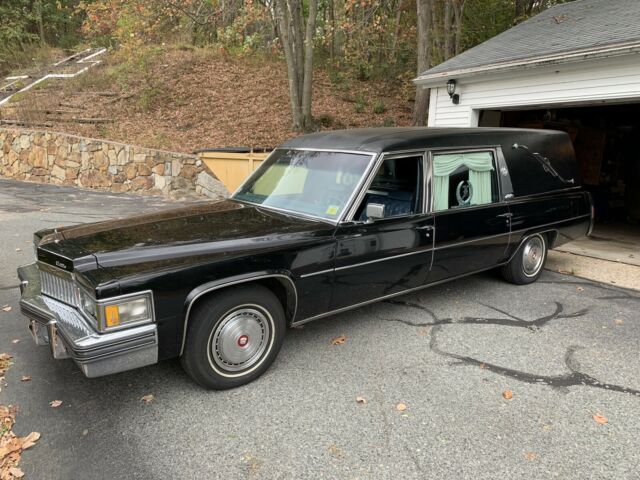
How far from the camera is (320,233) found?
11.8 ft

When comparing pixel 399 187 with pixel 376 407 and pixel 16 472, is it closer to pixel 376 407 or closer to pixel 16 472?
pixel 376 407

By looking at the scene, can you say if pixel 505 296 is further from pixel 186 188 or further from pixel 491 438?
pixel 186 188

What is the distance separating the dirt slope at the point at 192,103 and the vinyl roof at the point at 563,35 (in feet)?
19.7

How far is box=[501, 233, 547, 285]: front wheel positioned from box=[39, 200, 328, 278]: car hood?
2868 millimetres

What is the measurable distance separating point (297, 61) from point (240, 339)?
1303cm

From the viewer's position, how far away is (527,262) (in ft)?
18.5

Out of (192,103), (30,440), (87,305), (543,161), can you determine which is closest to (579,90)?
(543,161)

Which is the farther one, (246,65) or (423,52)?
(246,65)

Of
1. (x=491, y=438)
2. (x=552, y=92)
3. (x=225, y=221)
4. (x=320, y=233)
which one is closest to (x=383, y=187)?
(x=320, y=233)

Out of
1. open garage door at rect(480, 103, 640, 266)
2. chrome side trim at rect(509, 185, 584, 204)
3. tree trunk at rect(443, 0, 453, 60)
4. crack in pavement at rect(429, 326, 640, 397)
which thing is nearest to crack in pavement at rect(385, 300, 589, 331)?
crack in pavement at rect(429, 326, 640, 397)

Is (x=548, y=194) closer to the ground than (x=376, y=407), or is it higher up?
higher up

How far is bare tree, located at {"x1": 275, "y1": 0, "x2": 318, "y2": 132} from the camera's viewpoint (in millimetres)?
13852

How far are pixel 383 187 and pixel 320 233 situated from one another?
1132mm

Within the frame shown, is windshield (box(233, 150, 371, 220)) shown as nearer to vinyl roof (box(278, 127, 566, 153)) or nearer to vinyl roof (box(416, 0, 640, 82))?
vinyl roof (box(278, 127, 566, 153))
